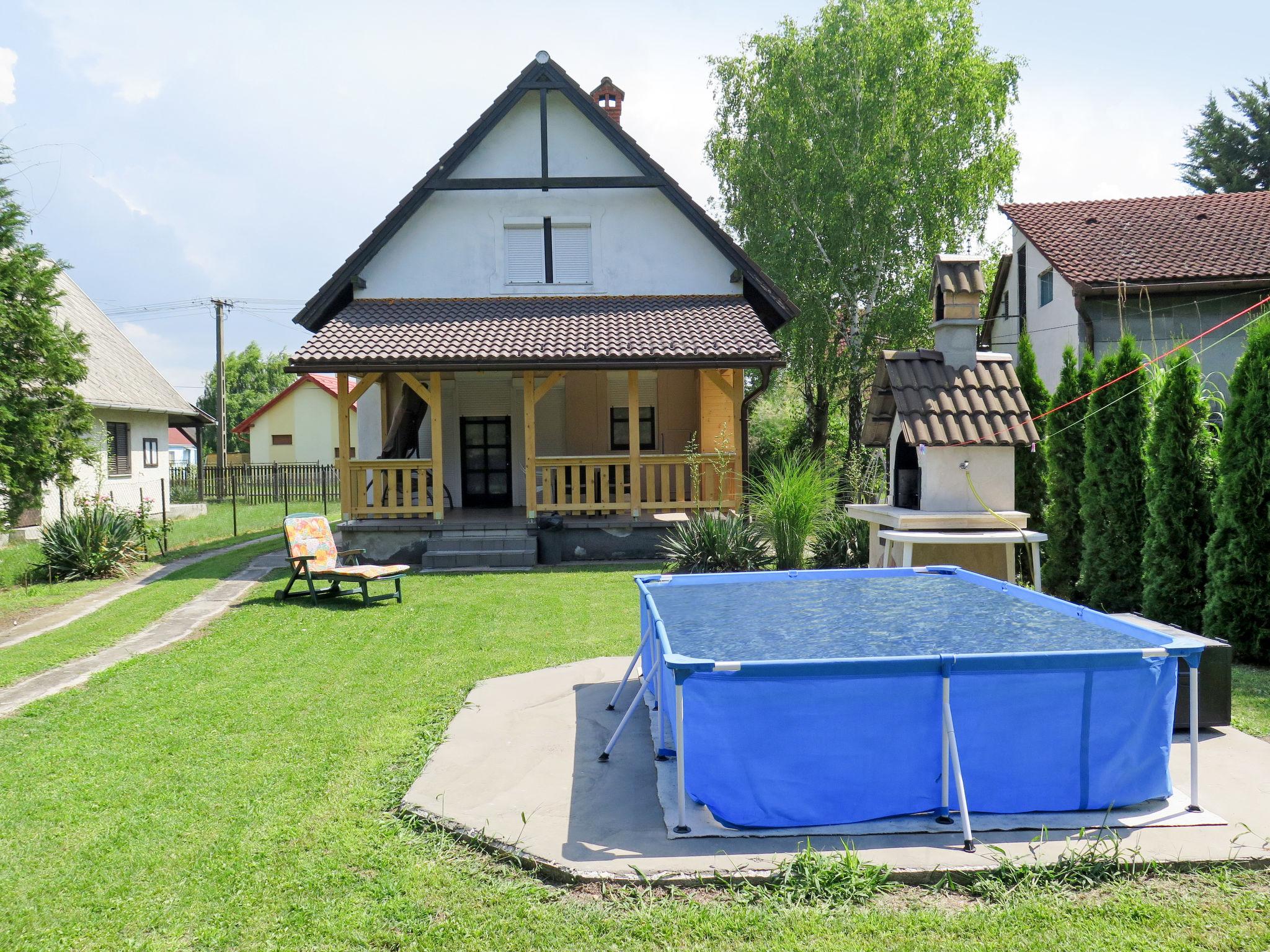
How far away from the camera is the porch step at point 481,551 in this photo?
532 inches

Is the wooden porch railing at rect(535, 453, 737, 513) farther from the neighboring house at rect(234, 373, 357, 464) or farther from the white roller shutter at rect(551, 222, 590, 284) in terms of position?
the neighboring house at rect(234, 373, 357, 464)

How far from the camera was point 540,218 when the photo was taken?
651 inches

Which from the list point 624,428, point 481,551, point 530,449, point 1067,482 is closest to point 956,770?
point 1067,482

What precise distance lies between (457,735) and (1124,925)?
3531 millimetres

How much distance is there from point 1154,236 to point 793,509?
45.5 feet

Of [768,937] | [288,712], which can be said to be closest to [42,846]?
[288,712]

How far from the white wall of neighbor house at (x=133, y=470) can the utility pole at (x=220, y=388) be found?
238 centimetres

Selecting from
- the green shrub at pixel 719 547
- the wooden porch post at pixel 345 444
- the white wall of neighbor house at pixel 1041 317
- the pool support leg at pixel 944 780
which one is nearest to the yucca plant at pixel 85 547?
the wooden porch post at pixel 345 444

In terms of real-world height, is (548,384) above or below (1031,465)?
above

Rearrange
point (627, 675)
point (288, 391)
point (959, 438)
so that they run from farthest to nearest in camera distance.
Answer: point (288, 391)
point (959, 438)
point (627, 675)

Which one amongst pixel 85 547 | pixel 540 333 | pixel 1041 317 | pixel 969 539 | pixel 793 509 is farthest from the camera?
pixel 1041 317

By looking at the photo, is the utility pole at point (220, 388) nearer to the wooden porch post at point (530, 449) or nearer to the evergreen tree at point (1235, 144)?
the wooden porch post at point (530, 449)

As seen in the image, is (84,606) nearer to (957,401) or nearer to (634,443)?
(634,443)

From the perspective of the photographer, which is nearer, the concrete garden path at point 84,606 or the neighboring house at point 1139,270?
the concrete garden path at point 84,606
